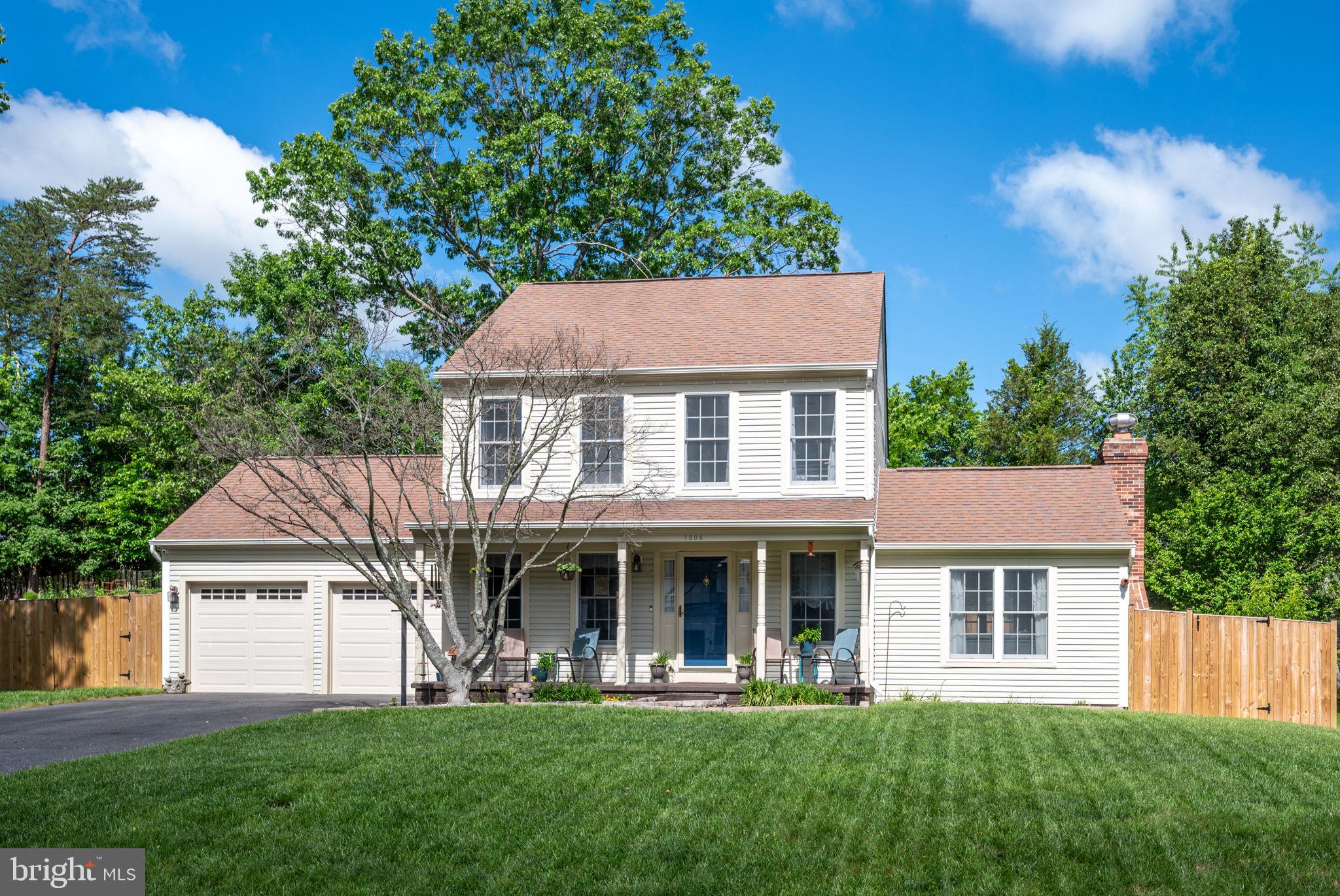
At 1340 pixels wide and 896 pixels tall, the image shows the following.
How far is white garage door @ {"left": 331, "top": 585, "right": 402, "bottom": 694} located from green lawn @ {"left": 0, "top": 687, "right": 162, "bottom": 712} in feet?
11.2

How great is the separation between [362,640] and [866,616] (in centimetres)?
894

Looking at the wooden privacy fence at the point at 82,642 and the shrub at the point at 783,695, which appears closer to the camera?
the shrub at the point at 783,695

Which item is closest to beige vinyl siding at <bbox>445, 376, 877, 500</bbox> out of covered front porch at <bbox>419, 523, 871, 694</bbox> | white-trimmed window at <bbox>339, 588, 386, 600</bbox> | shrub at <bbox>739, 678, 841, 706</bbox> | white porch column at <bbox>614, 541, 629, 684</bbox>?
covered front porch at <bbox>419, 523, 871, 694</bbox>

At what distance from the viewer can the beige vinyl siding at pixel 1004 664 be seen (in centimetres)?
1861

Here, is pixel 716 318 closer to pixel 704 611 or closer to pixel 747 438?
pixel 747 438

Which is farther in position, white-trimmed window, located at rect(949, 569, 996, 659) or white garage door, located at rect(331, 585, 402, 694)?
white garage door, located at rect(331, 585, 402, 694)

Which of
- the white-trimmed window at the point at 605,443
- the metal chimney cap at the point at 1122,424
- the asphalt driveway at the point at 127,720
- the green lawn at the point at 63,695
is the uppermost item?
the metal chimney cap at the point at 1122,424

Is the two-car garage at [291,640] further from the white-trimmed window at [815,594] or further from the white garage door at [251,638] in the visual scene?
the white-trimmed window at [815,594]

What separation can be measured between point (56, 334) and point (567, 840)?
34.7 metres

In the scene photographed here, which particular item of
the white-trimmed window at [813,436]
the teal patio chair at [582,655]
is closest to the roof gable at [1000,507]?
the white-trimmed window at [813,436]

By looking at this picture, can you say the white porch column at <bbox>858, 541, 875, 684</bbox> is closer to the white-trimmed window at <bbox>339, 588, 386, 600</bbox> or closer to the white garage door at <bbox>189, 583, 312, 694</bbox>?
the white-trimmed window at <bbox>339, 588, 386, 600</bbox>

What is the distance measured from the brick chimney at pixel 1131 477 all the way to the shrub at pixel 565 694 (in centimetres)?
910

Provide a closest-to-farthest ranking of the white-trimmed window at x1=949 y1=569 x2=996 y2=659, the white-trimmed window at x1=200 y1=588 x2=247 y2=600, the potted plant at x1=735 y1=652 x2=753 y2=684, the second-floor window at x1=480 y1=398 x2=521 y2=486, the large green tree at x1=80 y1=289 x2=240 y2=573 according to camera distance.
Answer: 1. the potted plant at x1=735 y1=652 x2=753 y2=684
2. the white-trimmed window at x1=949 y1=569 x2=996 y2=659
3. the second-floor window at x1=480 y1=398 x2=521 y2=486
4. the white-trimmed window at x1=200 y1=588 x2=247 y2=600
5. the large green tree at x1=80 y1=289 x2=240 y2=573

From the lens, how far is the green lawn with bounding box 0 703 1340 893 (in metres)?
7.34
